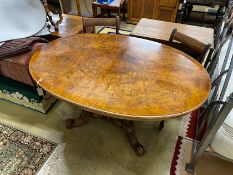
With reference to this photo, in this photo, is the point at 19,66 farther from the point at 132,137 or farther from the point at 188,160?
the point at 188,160

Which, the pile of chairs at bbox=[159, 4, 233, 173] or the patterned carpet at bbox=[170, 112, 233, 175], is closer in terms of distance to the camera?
the pile of chairs at bbox=[159, 4, 233, 173]

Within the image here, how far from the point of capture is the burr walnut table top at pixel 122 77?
1046 millimetres

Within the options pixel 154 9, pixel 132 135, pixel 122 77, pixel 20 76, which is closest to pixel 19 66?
pixel 20 76

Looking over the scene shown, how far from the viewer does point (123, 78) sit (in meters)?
1.23

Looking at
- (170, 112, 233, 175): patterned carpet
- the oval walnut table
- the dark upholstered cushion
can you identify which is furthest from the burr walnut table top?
(170, 112, 233, 175): patterned carpet

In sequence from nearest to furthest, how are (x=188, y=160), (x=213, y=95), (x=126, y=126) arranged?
(x=213, y=95)
(x=188, y=160)
(x=126, y=126)

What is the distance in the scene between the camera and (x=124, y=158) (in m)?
1.55

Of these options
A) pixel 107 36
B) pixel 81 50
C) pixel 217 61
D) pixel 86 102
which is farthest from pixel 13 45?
pixel 217 61

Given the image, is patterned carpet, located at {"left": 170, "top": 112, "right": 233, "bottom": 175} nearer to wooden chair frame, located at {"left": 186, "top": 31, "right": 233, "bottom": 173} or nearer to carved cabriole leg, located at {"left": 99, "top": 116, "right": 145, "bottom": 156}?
wooden chair frame, located at {"left": 186, "top": 31, "right": 233, "bottom": 173}

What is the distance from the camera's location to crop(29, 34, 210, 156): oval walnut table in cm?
104

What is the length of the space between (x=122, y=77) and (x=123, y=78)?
0.01 meters

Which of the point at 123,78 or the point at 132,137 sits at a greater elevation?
the point at 123,78

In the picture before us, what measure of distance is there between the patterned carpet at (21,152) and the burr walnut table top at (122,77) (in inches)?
Result: 28.5

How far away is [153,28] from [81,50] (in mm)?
1103
